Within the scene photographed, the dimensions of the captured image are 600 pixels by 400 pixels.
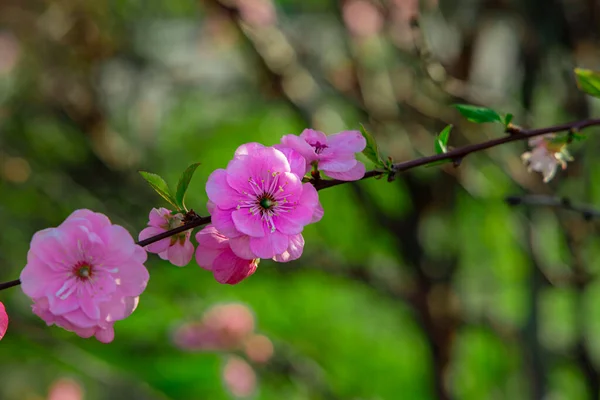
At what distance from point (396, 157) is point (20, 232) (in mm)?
1185

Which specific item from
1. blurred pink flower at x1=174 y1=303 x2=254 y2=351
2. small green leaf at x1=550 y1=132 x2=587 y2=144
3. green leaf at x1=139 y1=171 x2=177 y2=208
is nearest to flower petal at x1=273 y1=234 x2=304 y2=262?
green leaf at x1=139 y1=171 x2=177 y2=208

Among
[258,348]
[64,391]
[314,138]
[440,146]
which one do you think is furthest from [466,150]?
[64,391]

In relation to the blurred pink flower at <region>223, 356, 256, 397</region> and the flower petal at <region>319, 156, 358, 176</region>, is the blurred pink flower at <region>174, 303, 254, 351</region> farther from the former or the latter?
the flower petal at <region>319, 156, 358, 176</region>

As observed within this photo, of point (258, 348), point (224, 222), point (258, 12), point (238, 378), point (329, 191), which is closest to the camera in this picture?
point (224, 222)

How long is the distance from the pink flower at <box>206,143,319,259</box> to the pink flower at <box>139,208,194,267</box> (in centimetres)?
4

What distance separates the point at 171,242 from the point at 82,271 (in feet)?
0.25

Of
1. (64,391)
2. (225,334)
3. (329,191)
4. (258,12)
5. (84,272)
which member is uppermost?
(329,191)

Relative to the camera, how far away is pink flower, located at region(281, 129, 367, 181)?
548 mm

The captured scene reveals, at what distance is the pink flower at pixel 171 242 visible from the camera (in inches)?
22.1

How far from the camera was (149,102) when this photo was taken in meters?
2.22

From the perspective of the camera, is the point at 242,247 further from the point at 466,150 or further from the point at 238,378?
the point at 238,378

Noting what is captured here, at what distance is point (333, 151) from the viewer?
0.57 metres

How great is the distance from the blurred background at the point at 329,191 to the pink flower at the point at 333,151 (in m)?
0.55

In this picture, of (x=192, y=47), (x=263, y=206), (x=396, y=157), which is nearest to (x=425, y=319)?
(x=396, y=157)
